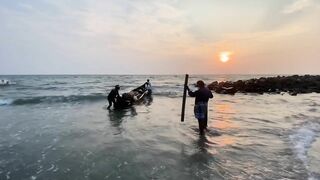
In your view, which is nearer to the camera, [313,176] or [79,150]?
[313,176]

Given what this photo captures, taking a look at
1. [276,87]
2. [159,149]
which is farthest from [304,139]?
[276,87]

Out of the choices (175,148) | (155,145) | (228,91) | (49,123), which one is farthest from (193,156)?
(228,91)

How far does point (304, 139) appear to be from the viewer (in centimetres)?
1088

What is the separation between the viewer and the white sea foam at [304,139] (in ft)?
28.7

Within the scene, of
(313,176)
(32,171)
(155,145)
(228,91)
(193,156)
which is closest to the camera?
(313,176)

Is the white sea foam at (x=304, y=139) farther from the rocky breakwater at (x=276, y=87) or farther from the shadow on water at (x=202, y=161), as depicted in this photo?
the rocky breakwater at (x=276, y=87)

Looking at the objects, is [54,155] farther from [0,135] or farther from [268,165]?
[268,165]

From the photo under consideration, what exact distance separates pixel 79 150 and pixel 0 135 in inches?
173

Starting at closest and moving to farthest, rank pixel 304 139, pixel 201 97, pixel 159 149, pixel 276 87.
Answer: pixel 159 149 < pixel 304 139 < pixel 201 97 < pixel 276 87

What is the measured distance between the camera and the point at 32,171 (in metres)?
7.86

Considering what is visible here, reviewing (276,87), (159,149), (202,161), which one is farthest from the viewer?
(276,87)

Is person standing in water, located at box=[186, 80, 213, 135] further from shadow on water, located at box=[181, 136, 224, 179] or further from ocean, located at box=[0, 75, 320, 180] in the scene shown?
shadow on water, located at box=[181, 136, 224, 179]

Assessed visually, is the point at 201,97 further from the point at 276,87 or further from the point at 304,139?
the point at 276,87

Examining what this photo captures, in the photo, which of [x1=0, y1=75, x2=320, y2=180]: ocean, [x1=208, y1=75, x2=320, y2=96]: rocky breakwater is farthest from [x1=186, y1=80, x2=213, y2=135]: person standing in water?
[x1=208, y1=75, x2=320, y2=96]: rocky breakwater
